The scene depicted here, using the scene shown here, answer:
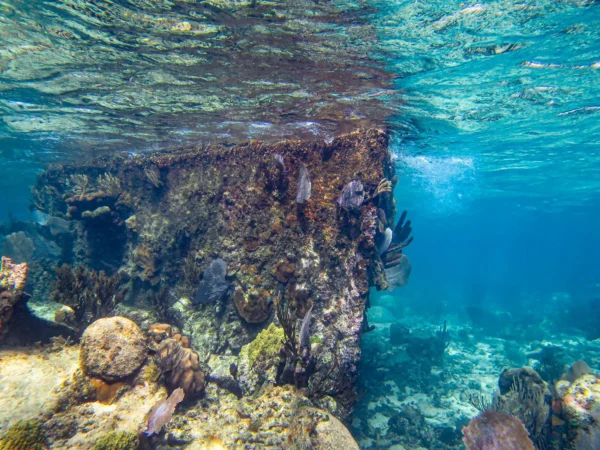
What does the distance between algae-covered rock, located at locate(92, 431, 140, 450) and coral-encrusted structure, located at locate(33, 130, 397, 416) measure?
3.64 metres

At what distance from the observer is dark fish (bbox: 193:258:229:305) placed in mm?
8664

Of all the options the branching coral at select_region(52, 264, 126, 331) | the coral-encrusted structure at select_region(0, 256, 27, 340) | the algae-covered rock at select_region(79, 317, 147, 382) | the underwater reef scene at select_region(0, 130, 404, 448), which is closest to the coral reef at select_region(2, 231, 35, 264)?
the underwater reef scene at select_region(0, 130, 404, 448)

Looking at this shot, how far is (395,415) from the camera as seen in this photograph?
33.6 feet

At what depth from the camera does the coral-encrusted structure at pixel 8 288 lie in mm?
5434

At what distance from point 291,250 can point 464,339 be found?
66.2 feet

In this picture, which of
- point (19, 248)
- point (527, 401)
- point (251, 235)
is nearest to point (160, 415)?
point (251, 235)

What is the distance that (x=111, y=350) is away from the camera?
17.5 feet

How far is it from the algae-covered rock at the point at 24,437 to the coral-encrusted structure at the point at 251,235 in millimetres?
4278

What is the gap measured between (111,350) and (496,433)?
7134 millimetres

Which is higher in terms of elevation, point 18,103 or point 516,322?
point 18,103

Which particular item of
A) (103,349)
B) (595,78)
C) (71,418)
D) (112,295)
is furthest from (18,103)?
(595,78)

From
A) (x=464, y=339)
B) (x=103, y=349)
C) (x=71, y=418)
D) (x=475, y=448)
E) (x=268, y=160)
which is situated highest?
(x=268, y=160)

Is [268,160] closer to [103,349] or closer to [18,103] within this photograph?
[103,349]

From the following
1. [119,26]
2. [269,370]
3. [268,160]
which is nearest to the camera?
[269,370]
